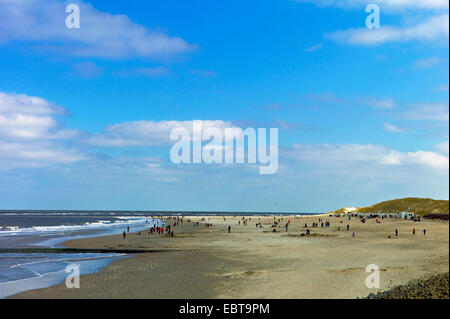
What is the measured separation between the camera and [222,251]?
134ft

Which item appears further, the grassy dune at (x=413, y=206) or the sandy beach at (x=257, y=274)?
the grassy dune at (x=413, y=206)

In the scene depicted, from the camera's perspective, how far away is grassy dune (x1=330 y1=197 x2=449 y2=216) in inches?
3808

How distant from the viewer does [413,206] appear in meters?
114

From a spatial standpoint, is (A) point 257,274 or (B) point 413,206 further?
(B) point 413,206

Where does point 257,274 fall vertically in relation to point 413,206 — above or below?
below

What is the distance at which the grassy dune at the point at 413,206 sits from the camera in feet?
317

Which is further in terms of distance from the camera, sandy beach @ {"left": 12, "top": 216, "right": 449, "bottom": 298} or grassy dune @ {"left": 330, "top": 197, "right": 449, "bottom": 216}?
grassy dune @ {"left": 330, "top": 197, "right": 449, "bottom": 216}
